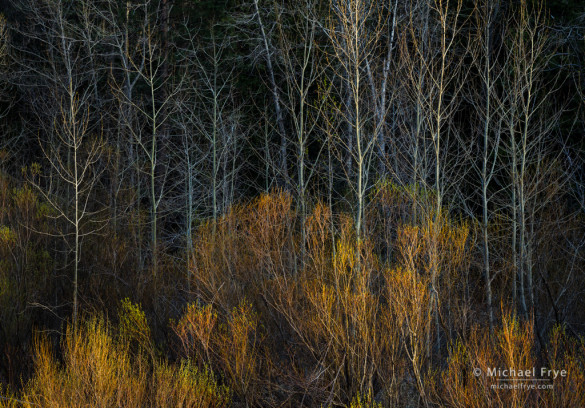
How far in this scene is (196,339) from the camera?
1188cm

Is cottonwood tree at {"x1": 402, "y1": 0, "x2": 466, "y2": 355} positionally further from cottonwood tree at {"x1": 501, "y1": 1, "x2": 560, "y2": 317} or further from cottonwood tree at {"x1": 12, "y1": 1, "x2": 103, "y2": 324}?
cottonwood tree at {"x1": 12, "y1": 1, "x2": 103, "y2": 324}

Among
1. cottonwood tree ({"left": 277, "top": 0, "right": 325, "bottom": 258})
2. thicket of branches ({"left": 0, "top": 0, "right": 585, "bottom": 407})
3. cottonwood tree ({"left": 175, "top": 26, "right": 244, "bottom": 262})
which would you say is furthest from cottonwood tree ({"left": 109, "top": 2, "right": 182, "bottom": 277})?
cottonwood tree ({"left": 277, "top": 0, "right": 325, "bottom": 258})

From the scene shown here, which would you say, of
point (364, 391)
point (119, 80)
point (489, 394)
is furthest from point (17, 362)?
point (119, 80)

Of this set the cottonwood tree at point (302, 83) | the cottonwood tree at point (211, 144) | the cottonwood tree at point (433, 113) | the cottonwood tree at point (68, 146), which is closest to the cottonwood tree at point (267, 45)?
the cottonwood tree at point (302, 83)

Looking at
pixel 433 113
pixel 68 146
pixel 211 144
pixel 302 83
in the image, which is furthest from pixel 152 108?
pixel 433 113

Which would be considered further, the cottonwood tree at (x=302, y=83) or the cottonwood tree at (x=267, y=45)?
the cottonwood tree at (x=267, y=45)

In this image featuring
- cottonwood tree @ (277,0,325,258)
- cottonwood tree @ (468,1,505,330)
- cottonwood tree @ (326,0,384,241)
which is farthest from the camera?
cottonwood tree @ (277,0,325,258)

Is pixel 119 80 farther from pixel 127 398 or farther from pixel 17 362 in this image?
pixel 127 398

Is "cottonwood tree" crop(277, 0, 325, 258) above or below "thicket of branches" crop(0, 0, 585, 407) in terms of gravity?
above

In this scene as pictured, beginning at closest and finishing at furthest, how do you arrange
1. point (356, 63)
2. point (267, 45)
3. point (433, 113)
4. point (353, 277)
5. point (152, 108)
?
point (353, 277), point (356, 63), point (433, 113), point (152, 108), point (267, 45)

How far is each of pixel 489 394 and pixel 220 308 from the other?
22.4 ft

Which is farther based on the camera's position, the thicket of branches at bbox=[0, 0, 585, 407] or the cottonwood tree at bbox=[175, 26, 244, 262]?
the cottonwood tree at bbox=[175, 26, 244, 262]

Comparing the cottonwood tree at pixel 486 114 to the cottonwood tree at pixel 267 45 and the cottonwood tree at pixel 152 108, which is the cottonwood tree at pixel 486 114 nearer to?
the cottonwood tree at pixel 267 45

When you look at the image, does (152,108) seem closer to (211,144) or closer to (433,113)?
(211,144)
